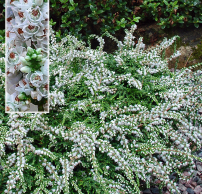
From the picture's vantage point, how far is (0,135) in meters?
1.88

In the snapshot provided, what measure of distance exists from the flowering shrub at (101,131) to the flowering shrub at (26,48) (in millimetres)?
417

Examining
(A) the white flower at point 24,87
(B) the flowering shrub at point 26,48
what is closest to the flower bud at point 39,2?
(B) the flowering shrub at point 26,48

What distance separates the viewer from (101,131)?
2020 mm

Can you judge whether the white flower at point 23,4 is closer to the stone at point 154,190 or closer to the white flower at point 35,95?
the white flower at point 35,95

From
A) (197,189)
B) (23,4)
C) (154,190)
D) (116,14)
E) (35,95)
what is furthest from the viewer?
(116,14)

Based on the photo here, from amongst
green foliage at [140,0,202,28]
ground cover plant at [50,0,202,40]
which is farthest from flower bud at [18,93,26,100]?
green foliage at [140,0,202,28]

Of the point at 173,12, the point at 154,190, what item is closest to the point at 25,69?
the point at 154,190

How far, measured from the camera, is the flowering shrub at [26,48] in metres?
1.39

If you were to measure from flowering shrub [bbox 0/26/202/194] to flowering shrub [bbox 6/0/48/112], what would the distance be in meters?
0.42

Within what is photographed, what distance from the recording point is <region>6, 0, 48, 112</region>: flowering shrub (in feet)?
4.55

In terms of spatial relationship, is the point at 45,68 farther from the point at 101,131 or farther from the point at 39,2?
the point at 101,131

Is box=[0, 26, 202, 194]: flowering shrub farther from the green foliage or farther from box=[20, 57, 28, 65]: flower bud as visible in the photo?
the green foliage

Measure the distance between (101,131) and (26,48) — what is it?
89 centimetres

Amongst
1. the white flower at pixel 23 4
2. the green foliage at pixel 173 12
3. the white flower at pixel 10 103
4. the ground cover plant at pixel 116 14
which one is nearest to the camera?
the white flower at pixel 23 4
